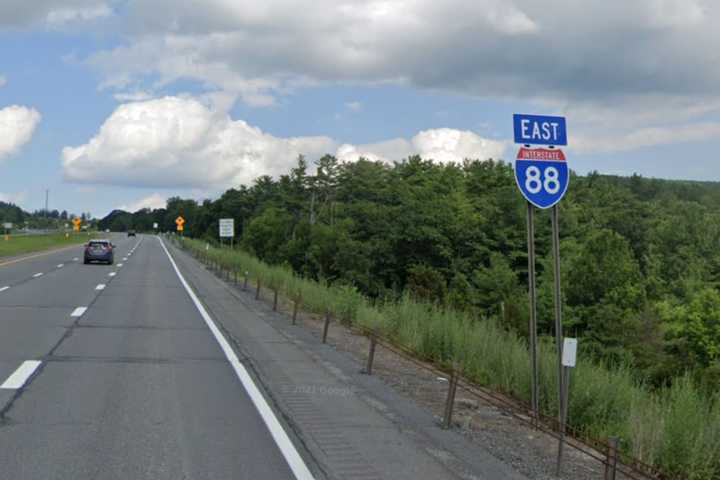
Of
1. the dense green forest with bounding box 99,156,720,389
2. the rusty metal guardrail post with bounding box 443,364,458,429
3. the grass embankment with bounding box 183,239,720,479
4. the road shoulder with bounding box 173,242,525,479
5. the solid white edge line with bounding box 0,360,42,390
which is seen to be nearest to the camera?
the road shoulder with bounding box 173,242,525,479

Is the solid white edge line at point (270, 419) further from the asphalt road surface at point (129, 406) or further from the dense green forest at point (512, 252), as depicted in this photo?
the dense green forest at point (512, 252)

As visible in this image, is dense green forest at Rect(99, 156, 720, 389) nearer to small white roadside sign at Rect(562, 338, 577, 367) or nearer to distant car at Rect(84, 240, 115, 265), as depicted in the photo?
distant car at Rect(84, 240, 115, 265)

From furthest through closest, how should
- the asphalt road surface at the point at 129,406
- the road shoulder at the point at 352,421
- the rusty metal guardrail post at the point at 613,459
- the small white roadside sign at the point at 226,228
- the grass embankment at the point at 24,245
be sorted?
the grass embankment at the point at 24,245 → the small white roadside sign at the point at 226,228 → the road shoulder at the point at 352,421 → the asphalt road surface at the point at 129,406 → the rusty metal guardrail post at the point at 613,459

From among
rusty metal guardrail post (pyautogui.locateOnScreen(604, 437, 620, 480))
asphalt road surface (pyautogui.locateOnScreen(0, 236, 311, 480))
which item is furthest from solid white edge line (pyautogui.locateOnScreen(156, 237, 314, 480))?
rusty metal guardrail post (pyautogui.locateOnScreen(604, 437, 620, 480))

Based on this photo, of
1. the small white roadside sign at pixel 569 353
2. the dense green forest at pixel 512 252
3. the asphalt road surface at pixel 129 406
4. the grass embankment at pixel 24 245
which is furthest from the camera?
the grass embankment at pixel 24 245

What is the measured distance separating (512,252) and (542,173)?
61812 mm

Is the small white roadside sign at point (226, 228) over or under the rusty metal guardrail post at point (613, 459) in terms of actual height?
over

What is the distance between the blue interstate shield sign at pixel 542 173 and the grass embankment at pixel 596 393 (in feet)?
7.23

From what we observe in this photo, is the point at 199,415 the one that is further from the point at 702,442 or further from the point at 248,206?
the point at 248,206

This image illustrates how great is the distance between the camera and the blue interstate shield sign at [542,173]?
29.6ft

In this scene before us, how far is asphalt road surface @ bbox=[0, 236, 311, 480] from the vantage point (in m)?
6.91

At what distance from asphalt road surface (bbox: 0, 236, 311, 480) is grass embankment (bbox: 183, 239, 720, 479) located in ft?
10.6

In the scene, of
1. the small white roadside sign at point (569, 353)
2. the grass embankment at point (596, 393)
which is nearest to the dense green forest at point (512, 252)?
the grass embankment at point (596, 393)

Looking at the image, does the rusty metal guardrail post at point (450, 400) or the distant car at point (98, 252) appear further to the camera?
the distant car at point (98, 252)
